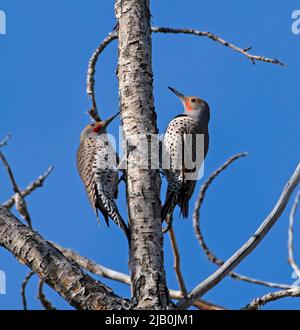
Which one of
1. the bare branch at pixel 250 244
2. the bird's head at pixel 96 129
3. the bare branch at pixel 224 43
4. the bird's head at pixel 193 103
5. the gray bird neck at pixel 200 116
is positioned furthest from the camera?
the bird's head at pixel 193 103

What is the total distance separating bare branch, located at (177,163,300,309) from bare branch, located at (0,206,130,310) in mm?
402

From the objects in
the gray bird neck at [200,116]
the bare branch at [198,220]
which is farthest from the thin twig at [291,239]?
the gray bird neck at [200,116]

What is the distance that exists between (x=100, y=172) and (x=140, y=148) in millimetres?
1534

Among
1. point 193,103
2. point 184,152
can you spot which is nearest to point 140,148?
point 184,152

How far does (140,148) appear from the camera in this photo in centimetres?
443

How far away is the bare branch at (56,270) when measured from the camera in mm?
3684

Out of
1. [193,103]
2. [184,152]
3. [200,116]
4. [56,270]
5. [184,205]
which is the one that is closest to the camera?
[56,270]

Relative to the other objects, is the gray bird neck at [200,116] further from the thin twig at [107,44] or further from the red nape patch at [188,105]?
the thin twig at [107,44]

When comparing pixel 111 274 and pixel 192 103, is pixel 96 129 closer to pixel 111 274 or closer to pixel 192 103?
pixel 192 103

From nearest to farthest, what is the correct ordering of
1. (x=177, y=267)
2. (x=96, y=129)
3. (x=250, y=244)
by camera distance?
(x=250, y=244)
(x=177, y=267)
(x=96, y=129)

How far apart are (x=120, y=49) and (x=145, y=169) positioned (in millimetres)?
866

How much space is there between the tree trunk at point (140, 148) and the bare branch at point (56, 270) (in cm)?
19

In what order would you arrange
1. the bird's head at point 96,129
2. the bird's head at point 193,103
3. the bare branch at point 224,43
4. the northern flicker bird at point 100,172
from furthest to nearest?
the bird's head at point 193,103, the bird's head at point 96,129, the northern flicker bird at point 100,172, the bare branch at point 224,43
